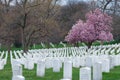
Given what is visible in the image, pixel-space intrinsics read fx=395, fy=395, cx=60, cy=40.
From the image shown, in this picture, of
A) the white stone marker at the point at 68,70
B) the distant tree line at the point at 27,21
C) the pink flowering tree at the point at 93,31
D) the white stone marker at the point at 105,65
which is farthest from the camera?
the pink flowering tree at the point at 93,31

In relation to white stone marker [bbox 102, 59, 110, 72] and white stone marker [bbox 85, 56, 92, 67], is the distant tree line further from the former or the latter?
white stone marker [bbox 102, 59, 110, 72]

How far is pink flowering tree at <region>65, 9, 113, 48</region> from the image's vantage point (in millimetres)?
40188

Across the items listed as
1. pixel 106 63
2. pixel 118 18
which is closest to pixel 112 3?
pixel 118 18

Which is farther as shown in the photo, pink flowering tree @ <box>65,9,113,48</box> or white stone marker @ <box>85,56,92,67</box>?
pink flowering tree @ <box>65,9,113,48</box>

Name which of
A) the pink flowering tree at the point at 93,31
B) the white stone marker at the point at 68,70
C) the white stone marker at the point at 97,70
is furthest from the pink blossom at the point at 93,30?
the white stone marker at the point at 97,70

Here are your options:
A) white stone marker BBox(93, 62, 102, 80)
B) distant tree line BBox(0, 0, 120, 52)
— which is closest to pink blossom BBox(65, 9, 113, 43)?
distant tree line BBox(0, 0, 120, 52)

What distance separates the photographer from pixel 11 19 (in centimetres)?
3425

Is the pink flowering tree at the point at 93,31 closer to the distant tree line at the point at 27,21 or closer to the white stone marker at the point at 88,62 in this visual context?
the distant tree line at the point at 27,21

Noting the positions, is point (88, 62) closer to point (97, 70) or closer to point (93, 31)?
point (97, 70)

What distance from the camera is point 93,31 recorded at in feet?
133

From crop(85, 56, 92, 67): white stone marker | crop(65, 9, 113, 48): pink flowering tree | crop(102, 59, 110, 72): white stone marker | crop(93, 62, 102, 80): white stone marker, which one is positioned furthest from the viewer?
crop(65, 9, 113, 48): pink flowering tree

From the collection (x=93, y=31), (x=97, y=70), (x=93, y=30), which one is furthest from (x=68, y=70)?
(x=93, y=30)

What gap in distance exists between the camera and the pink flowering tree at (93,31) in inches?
1582

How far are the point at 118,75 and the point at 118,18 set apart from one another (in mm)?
42917
